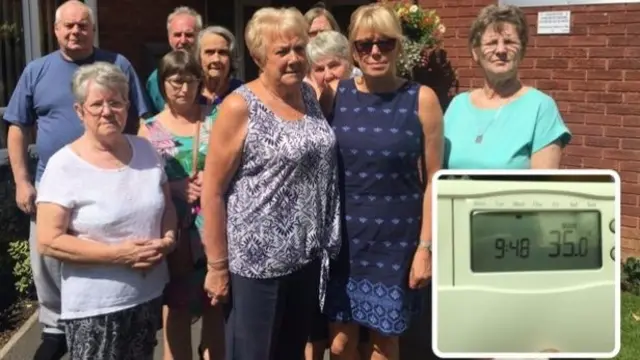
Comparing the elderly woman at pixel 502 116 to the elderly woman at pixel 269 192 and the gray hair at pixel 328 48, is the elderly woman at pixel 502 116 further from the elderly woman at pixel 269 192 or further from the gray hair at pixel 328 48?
the gray hair at pixel 328 48

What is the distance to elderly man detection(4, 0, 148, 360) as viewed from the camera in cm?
365

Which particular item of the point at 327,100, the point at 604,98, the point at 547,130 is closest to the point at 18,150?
the point at 327,100

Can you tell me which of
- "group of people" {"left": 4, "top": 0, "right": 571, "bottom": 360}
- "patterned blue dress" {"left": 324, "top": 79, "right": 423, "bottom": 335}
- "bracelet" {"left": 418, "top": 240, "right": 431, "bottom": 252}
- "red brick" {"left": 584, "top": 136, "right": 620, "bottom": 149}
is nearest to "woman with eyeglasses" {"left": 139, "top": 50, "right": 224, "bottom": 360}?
"group of people" {"left": 4, "top": 0, "right": 571, "bottom": 360}

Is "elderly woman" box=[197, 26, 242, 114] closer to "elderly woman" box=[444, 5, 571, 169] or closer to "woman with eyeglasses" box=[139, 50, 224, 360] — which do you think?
"woman with eyeglasses" box=[139, 50, 224, 360]

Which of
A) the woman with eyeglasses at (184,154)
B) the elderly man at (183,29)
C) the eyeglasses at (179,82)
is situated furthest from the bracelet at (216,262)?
the elderly man at (183,29)

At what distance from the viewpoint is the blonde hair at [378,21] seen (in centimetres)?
271

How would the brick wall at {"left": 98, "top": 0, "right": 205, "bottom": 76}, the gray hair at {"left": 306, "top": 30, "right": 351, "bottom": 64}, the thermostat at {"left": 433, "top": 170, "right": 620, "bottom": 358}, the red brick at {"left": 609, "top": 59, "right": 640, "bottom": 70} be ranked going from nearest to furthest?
1. the thermostat at {"left": 433, "top": 170, "right": 620, "bottom": 358}
2. the gray hair at {"left": 306, "top": 30, "right": 351, "bottom": 64}
3. the red brick at {"left": 609, "top": 59, "right": 640, "bottom": 70}
4. the brick wall at {"left": 98, "top": 0, "right": 205, "bottom": 76}

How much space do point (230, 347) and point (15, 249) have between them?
9.51 feet

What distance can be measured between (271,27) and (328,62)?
0.92 m

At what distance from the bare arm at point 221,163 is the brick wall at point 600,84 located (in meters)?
4.02

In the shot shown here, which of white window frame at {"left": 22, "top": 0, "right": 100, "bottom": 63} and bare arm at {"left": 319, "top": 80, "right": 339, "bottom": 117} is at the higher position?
white window frame at {"left": 22, "top": 0, "right": 100, "bottom": 63}

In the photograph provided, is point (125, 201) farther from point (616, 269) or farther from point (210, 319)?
point (616, 269)

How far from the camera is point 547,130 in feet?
8.41

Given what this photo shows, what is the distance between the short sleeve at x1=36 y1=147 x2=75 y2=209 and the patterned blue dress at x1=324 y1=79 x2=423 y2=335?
943mm
